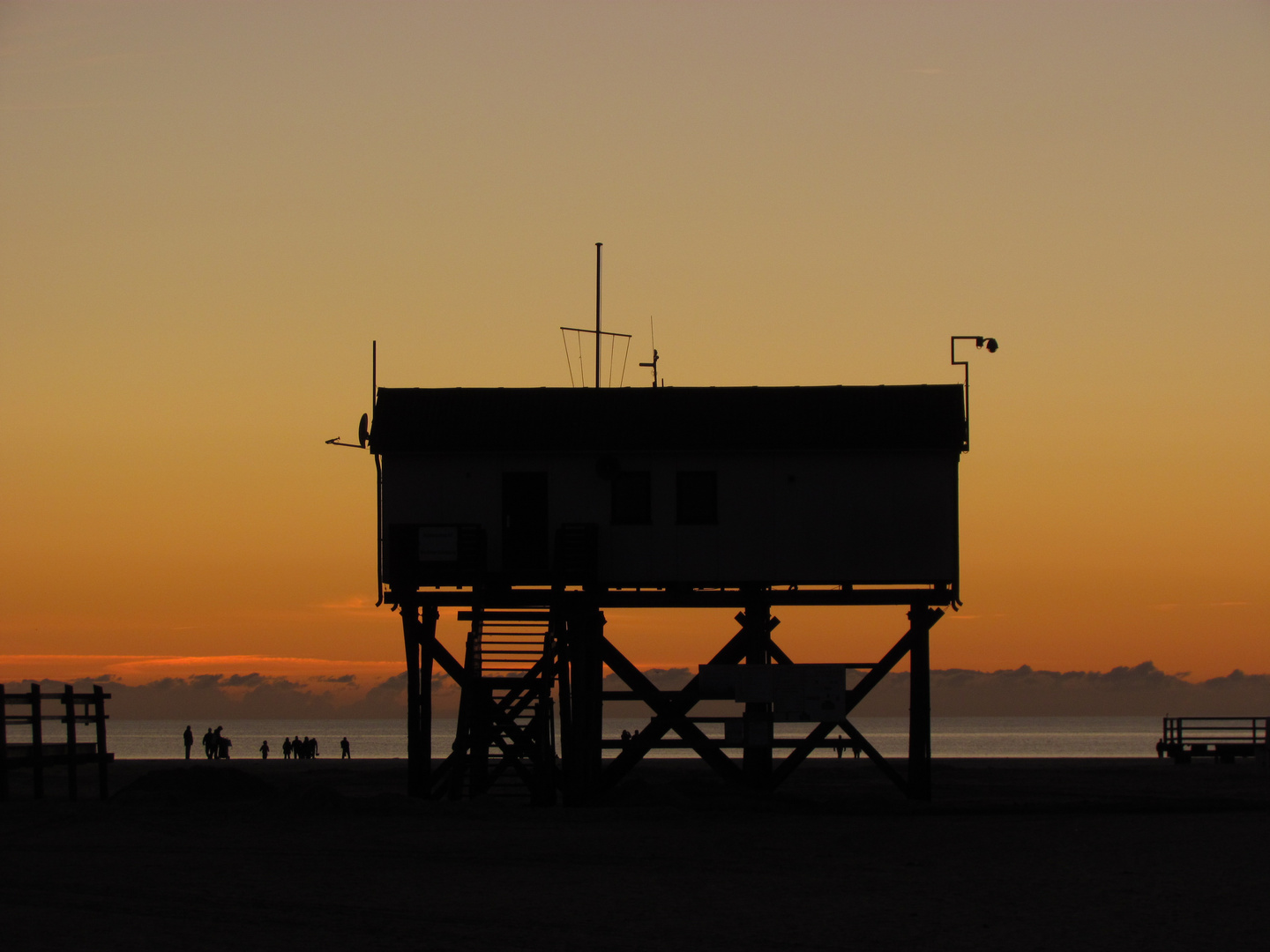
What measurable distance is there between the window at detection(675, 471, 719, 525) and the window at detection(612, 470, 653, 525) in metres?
0.54

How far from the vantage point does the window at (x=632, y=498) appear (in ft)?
93.7

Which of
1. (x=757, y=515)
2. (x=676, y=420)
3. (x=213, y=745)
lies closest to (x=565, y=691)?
(x=757, y=515)

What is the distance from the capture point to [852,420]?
93.4ft

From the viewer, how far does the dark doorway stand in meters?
28.7

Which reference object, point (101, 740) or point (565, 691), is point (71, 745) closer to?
point (101, 740)

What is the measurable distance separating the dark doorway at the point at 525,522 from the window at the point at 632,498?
54.8 inches

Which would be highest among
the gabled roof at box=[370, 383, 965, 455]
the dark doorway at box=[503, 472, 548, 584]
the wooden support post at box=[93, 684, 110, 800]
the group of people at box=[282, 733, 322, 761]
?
the gabled roof at box=[370, 383, 965, 455]

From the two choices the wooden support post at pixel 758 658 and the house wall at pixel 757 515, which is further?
the wooden support post at pixel 758 658

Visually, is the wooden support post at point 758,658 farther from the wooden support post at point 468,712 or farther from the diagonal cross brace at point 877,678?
the wooden support post at point 468,712

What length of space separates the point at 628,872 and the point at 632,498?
9932 millimetres

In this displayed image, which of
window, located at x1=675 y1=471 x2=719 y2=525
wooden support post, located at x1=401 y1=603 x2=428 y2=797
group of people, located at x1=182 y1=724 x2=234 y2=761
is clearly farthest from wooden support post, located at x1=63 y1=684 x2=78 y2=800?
group of people, located at x1=182 y1=724 x2=234 y2=761

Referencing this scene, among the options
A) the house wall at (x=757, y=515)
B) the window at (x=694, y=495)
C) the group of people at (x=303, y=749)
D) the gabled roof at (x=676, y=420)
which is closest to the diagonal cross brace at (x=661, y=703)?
the house wall at (x=757, y=515)

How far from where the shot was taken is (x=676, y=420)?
1128 inches

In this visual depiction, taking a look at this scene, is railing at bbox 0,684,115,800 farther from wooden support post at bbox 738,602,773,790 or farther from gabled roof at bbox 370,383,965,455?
wooden support post at bbox 738,602,773,790
